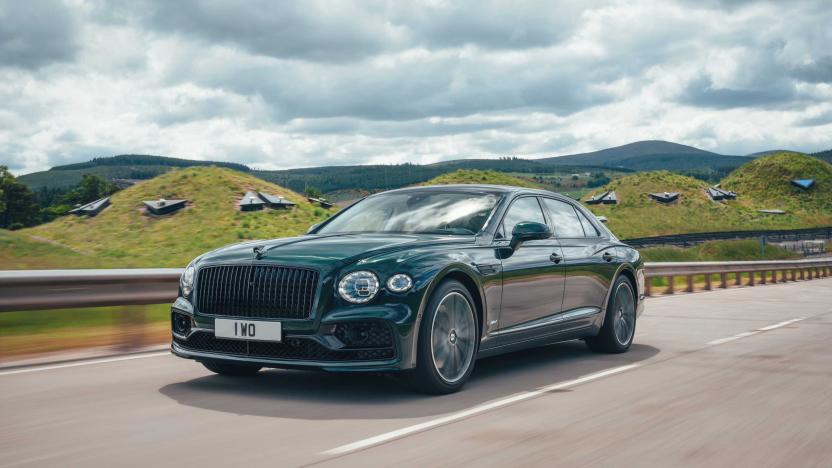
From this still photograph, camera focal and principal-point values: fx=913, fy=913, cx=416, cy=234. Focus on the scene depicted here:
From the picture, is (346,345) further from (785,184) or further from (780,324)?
(785,184)

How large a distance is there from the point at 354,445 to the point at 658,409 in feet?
7.47

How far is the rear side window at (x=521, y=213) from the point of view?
731 centimetres

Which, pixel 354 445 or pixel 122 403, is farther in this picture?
pixel 122 403

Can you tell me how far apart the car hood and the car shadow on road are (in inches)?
35.5

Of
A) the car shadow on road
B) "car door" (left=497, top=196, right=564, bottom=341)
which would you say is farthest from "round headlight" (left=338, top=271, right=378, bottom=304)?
"car door" (left=497, top=196, right=564, bottom=341)

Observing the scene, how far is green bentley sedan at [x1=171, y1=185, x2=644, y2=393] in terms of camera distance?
5789 millimetres

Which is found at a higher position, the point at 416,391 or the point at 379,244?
the point at 379,244

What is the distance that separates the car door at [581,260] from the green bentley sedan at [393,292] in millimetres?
81

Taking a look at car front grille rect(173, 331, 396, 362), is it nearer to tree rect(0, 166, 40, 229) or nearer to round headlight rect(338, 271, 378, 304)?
round headlight rect(338, 271, 378, 304)

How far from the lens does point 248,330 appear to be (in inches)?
233

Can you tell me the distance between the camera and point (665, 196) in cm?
15438

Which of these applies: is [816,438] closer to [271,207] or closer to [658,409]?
[658,409]

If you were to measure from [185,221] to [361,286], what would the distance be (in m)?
103

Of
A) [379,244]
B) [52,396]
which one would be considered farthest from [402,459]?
[52,396]
